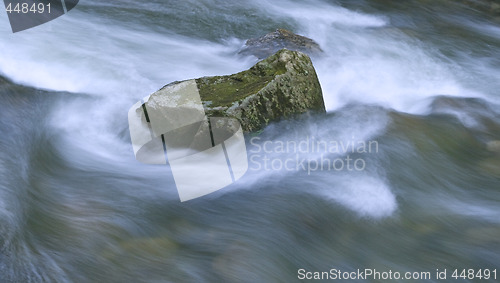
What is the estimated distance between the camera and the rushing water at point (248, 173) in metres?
4.45

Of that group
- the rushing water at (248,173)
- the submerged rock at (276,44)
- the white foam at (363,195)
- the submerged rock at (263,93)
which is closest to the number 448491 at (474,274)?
the rushing water at (248,173)

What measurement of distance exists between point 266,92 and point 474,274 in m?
2.57

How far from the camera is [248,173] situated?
5.62m

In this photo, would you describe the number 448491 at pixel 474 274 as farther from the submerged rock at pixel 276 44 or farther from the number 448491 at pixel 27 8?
the number 448491 at pixel 27 8

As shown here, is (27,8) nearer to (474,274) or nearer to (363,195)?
(363,195)

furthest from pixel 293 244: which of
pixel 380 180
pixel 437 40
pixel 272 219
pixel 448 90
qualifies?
pixel 437 40

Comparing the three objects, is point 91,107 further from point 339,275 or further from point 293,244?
point 339,275

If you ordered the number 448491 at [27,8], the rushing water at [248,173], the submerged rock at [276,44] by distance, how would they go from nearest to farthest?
the rushing water at [248,173]
the submerged rock at [276,44]
the number 448491 at [27,8]

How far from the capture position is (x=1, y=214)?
14.5 ft

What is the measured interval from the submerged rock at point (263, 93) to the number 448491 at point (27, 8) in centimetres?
399

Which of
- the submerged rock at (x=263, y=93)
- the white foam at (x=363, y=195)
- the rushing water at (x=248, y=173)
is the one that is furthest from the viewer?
the submerged rock at (x=263, y=93)

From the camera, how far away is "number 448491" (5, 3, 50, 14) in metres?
8.73

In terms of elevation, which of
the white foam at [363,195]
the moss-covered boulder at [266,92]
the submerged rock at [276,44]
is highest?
the moss-covered boulder at [266,92]

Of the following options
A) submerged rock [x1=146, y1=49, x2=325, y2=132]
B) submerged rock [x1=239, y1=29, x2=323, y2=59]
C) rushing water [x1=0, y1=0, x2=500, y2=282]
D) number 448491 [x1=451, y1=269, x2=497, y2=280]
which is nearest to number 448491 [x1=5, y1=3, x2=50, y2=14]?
rushing water [x1=0, y1=0, x2=500, y2=282]
